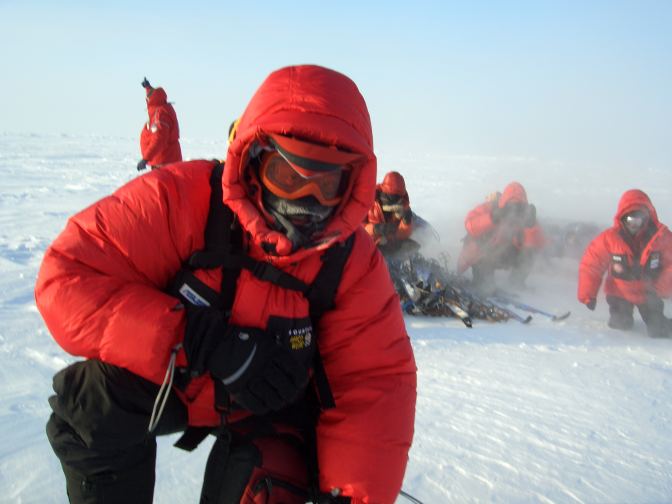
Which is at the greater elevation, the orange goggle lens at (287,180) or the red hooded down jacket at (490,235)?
the orange goggle lens at (287,180)

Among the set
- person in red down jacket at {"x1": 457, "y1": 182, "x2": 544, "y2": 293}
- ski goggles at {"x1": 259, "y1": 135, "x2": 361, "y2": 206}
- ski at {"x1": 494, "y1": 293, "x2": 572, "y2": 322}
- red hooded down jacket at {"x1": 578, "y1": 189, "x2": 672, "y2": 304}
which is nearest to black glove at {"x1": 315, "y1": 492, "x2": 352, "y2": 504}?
ski goggles at {"x1": 259, "y1": 135, "x2": 361, "y2": 206}

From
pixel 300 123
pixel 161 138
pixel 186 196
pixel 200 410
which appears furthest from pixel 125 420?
pixel 161 138

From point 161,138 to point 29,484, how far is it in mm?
6115

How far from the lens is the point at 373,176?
1.85 m

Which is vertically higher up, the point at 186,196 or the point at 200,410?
the point at 186,196

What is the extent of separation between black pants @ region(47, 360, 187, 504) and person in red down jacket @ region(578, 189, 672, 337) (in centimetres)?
631

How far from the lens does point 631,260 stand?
261 inches

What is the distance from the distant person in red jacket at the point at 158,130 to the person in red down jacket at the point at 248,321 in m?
6.13

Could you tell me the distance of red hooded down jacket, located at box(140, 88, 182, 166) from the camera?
7445 mm

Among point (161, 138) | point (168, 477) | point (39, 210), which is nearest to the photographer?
point (168, 477)

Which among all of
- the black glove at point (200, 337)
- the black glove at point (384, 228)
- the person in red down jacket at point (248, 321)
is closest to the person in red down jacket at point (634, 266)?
the black glove at point (384, 228)

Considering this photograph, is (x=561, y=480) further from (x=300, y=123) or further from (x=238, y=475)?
(x=300, y=123)

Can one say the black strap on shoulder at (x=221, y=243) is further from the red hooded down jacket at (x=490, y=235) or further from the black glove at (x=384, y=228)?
the red hooded down jacket at (x=490, y=235)

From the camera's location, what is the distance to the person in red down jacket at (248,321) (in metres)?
1.52
